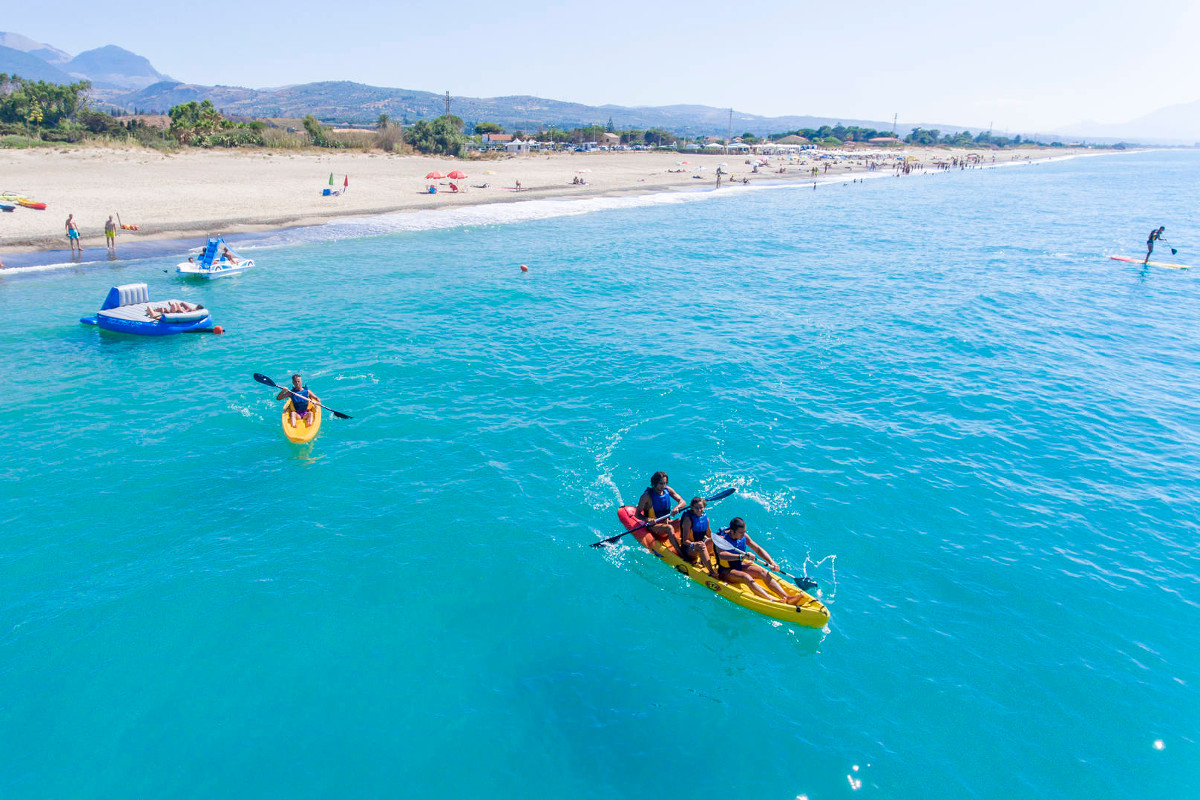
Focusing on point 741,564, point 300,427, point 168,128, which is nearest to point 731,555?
point 741,564

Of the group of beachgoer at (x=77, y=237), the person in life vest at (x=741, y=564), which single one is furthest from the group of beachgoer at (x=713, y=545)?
the group of beachgoer at (x=77, y=237)

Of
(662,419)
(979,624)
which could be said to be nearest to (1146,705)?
(979,624)

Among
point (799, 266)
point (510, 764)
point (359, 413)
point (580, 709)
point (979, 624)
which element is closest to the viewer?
point (510, 764)

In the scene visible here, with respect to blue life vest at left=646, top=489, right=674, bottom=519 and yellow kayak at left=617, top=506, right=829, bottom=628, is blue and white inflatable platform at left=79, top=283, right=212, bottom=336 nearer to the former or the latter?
blue life vest at left=646, top=489, right=674, bottom=519

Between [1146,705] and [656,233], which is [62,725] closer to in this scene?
[1146,705]

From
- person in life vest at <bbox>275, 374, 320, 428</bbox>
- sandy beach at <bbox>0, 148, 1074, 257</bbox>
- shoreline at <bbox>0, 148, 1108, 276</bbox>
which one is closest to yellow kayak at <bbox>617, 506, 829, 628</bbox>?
person in life vest at <bbox>275, 374, 320, 428</bbox>

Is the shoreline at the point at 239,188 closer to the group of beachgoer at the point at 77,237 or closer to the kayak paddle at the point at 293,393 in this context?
the group of beachgoer at the point at 77,237
